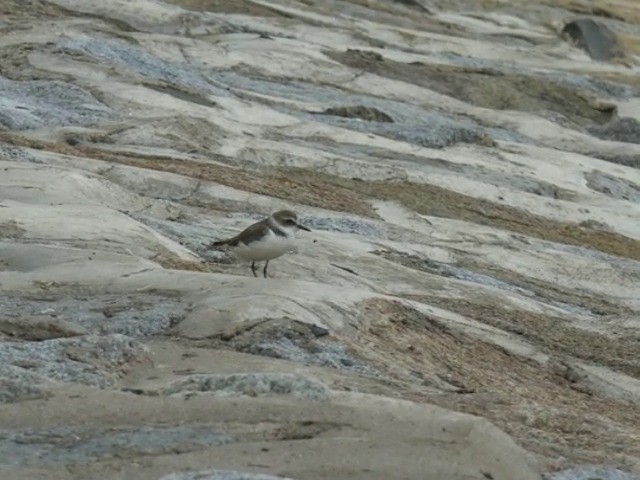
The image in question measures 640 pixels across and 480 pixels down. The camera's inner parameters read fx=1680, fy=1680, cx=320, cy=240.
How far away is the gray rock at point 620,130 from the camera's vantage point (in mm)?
31656

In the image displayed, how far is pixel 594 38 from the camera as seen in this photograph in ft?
152

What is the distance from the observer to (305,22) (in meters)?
37.2

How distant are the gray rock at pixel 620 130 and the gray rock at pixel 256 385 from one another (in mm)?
22608

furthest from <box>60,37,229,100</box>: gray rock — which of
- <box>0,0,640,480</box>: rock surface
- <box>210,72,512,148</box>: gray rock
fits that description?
<box>210,72,512,148</box>: gray rock

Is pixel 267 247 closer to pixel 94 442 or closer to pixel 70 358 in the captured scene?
pixel 70 358

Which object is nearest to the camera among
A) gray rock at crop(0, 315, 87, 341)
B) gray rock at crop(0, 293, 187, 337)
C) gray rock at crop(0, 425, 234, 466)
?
gray rock at crop(0, 425, 234, 466)

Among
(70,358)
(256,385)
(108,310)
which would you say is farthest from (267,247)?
(256,385)

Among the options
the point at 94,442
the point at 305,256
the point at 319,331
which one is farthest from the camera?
the point at 305,256

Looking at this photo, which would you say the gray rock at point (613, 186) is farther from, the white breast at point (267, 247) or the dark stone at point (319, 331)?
the dark stone at point (319, 331)

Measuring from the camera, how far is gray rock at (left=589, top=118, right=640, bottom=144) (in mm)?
31656

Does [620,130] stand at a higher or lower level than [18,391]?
lower

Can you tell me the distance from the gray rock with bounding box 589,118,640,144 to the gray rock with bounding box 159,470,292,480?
2422cm

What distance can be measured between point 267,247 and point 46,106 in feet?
32.6

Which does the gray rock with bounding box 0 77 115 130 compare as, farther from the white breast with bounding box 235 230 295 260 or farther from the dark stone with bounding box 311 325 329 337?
the dark stone with bounding box 311 325 329 337
